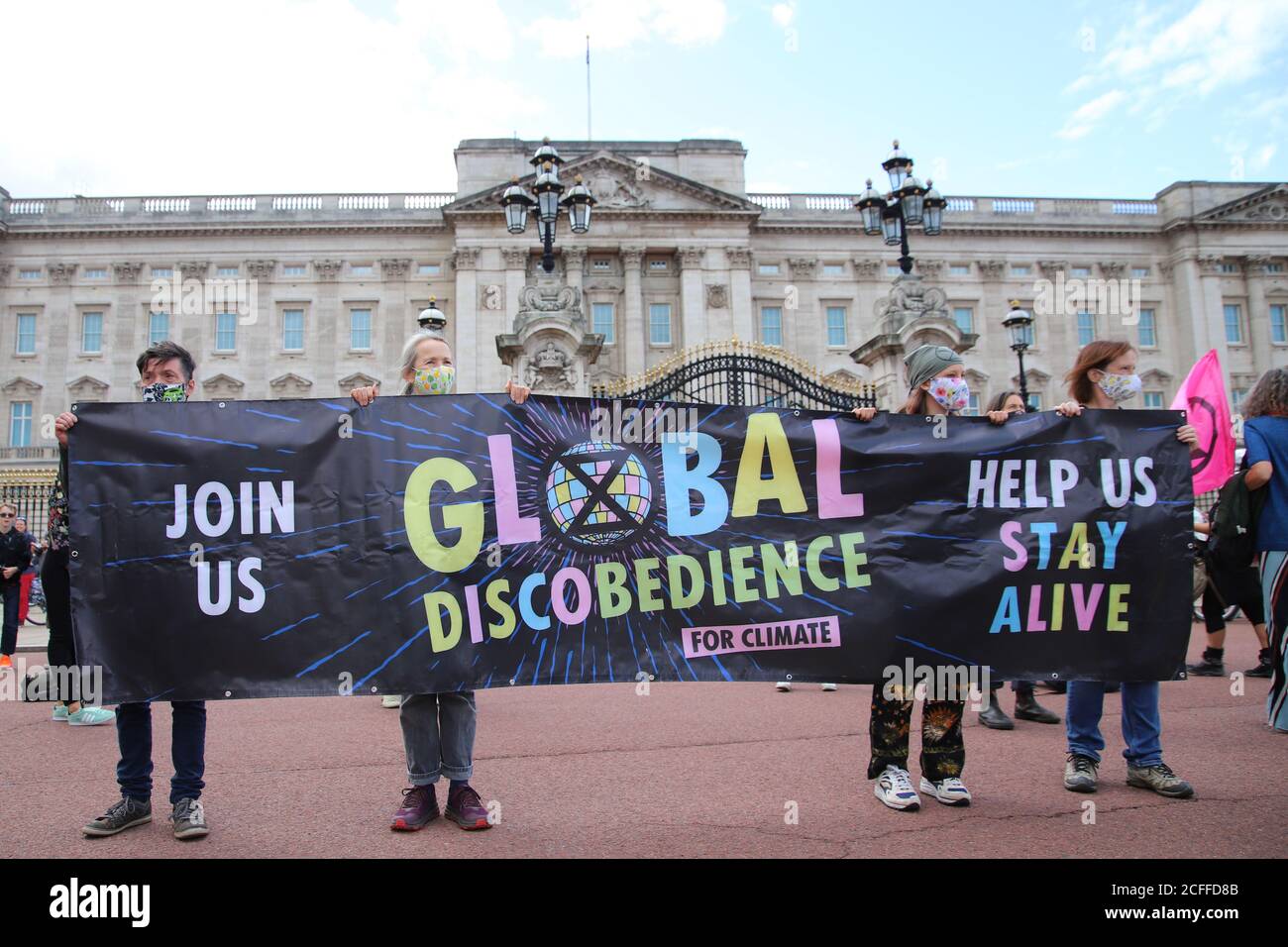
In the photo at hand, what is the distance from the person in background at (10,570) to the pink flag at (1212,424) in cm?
1228

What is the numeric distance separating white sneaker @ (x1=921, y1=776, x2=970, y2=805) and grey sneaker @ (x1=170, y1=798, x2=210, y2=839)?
11.5 feet

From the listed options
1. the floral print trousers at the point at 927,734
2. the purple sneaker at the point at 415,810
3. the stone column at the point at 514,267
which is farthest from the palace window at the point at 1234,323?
the purple sneaker at the point at 415,810

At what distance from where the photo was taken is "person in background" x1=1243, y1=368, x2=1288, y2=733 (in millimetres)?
5582

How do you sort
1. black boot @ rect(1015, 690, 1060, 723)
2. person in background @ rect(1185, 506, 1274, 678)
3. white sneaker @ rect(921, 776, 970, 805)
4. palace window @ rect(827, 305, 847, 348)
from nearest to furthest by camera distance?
1. white sneaker @ rect(921, 776, 970, 805)
2. black boot @ rect(1015, 690, 1060, 723)
3. person in background @ rect(1185, 506, 1274, 678)
4. palace window @ rect(827, 305, 847, 348)

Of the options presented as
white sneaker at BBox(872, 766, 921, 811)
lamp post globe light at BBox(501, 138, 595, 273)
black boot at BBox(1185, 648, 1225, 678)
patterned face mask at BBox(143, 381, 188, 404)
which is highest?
lamp post globe light at BBox(501, 138, 595, 273)

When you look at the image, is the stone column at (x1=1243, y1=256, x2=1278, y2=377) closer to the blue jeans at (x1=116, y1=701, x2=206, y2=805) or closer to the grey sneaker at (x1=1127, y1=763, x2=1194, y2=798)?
the grey sneaker at (x1=1127, y1=763, x2=1194, y2=798)

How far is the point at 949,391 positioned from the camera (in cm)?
526

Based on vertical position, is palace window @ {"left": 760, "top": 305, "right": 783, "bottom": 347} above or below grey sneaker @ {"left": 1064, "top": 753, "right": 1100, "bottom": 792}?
above

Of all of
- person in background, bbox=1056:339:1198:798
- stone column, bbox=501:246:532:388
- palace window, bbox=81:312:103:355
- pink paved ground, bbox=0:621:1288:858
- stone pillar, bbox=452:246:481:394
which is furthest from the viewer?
palace window, bbox=81:312:103:355

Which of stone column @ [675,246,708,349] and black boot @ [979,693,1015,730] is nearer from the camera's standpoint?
black boot @ [979,693,1015,730]

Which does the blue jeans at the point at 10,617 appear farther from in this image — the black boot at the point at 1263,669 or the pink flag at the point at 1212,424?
the black boot at the point at 1263,669

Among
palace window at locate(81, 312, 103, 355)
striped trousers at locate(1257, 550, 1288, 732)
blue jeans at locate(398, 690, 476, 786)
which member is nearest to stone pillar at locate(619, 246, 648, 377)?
palace window at locate(81, 312, 103, 355)

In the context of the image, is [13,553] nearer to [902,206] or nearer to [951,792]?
[951,792]
